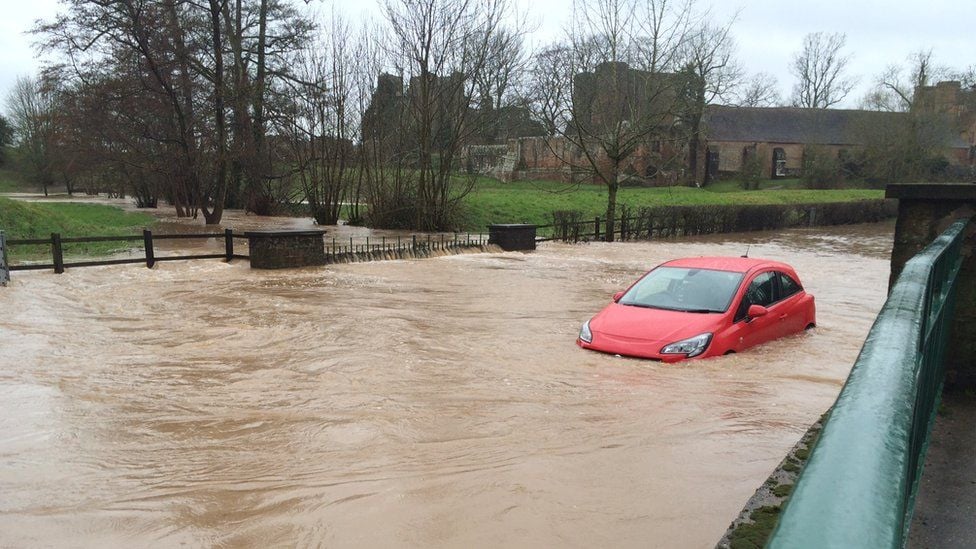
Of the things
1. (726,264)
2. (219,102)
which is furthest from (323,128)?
(726,264)

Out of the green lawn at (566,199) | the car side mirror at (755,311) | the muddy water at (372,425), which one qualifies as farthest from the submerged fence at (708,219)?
the car side mirror at (755,311)

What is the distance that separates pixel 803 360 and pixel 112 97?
2721 cm

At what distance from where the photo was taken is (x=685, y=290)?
392 inches

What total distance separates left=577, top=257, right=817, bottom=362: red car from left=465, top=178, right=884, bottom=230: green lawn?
1963cm

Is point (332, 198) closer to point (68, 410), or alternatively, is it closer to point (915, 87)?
point (68, 410)

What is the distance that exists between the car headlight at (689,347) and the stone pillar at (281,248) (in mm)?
11430

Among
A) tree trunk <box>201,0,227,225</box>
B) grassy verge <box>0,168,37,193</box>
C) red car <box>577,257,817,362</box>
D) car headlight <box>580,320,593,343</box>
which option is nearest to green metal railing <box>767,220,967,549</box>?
red car <box>577,257,817,362</box>

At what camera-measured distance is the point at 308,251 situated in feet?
59.2

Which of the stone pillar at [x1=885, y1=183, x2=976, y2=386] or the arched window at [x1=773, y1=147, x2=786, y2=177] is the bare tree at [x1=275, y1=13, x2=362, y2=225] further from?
the arched window at [x1=773, y1=147, x2=786, y2=177]

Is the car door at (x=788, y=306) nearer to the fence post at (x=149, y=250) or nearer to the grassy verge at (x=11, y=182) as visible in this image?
the fence post at (x=149, y=250)

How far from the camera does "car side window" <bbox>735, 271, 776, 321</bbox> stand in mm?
9617

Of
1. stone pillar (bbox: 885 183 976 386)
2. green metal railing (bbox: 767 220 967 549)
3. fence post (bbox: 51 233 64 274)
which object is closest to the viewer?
green metal railing (bbox: 767 220 967 549)

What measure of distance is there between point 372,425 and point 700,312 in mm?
4792

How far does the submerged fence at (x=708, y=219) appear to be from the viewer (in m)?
28.9
